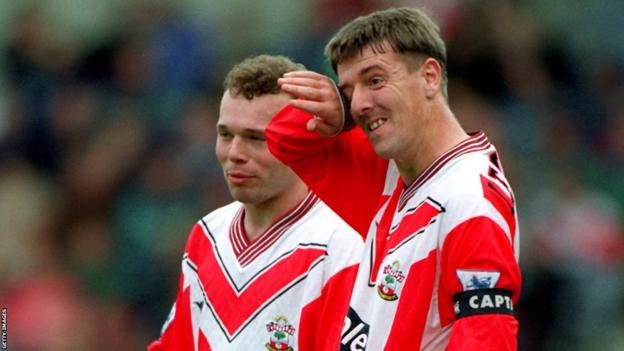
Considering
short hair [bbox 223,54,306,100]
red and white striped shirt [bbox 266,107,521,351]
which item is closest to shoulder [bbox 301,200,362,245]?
red and white striped shirt [bbox 266,107,521,351]

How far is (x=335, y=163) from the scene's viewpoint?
4.59 metres

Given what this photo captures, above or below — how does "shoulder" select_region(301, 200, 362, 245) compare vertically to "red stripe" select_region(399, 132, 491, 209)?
above

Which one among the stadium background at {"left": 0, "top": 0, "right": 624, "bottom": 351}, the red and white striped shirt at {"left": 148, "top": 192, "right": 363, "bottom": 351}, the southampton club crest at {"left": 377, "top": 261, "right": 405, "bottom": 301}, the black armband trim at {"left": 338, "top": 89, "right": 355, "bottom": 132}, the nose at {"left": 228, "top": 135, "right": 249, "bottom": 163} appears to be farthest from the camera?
the stadium background at {"left": 0, "top": 0, "right": 624, "bottom": 351}

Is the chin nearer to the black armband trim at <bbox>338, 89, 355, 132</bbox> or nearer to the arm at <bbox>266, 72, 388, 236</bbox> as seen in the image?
the black armband trim at <bbox>338, 89, 355, 132</bbox>

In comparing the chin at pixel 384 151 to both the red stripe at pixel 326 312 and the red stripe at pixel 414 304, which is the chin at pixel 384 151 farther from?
the red stripe at pixel 326 312

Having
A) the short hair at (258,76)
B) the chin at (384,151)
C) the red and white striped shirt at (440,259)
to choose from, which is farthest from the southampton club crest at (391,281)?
the short hair at (258,76)

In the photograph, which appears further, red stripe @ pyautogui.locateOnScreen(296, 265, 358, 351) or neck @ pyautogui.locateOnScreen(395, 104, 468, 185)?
red stripe @ pyautogui.locateOnScreen(296, 265, 358, 351)

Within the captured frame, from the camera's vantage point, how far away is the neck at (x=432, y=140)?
416 cm

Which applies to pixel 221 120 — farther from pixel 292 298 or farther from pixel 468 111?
pixel 468 111

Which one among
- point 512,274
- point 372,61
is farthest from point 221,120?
point 512,274

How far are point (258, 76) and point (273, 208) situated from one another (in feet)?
1.65

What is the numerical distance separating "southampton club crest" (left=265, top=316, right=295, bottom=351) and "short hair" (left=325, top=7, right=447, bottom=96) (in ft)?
3.42

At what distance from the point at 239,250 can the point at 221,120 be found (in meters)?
0.50

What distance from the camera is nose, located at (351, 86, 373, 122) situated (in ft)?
13.7
